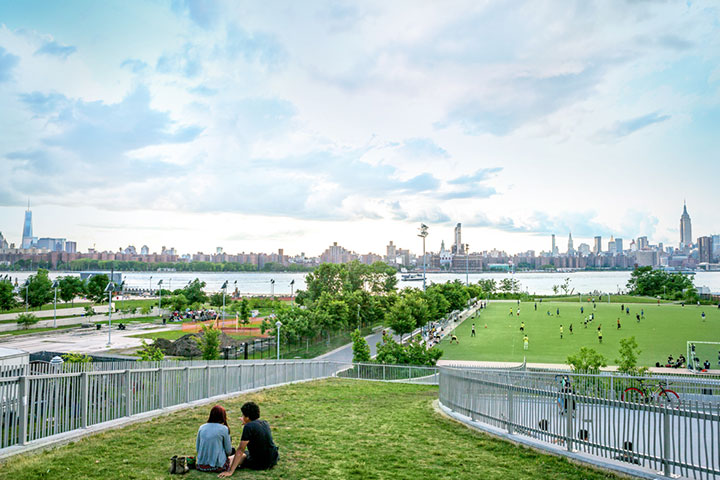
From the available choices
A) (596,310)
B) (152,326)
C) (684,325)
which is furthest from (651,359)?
(152,326)

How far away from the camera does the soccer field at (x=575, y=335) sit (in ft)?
146

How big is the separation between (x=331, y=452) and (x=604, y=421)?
4590 millimetres

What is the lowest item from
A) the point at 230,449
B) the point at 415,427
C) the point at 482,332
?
the point at 482,332

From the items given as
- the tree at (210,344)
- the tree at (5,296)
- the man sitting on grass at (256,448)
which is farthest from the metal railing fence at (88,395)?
the tree at (5,296)

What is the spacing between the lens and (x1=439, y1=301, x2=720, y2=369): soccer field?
44.5m

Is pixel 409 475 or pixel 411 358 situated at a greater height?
pixel 409 475

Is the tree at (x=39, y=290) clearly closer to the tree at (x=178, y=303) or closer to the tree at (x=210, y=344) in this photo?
the tree at (x=178, y=303)

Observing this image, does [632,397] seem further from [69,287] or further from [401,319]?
[69,287]

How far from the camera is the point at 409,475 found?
24.6 feet

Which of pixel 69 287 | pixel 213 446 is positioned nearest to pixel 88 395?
pixel 213 446

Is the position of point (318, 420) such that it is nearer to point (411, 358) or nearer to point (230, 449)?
point (230, 449)

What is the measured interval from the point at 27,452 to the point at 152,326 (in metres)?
62.3

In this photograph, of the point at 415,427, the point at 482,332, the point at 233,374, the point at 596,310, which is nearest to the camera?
the point at 415,427

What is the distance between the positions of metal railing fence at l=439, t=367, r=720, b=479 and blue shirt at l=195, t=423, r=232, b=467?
18.7 ft
